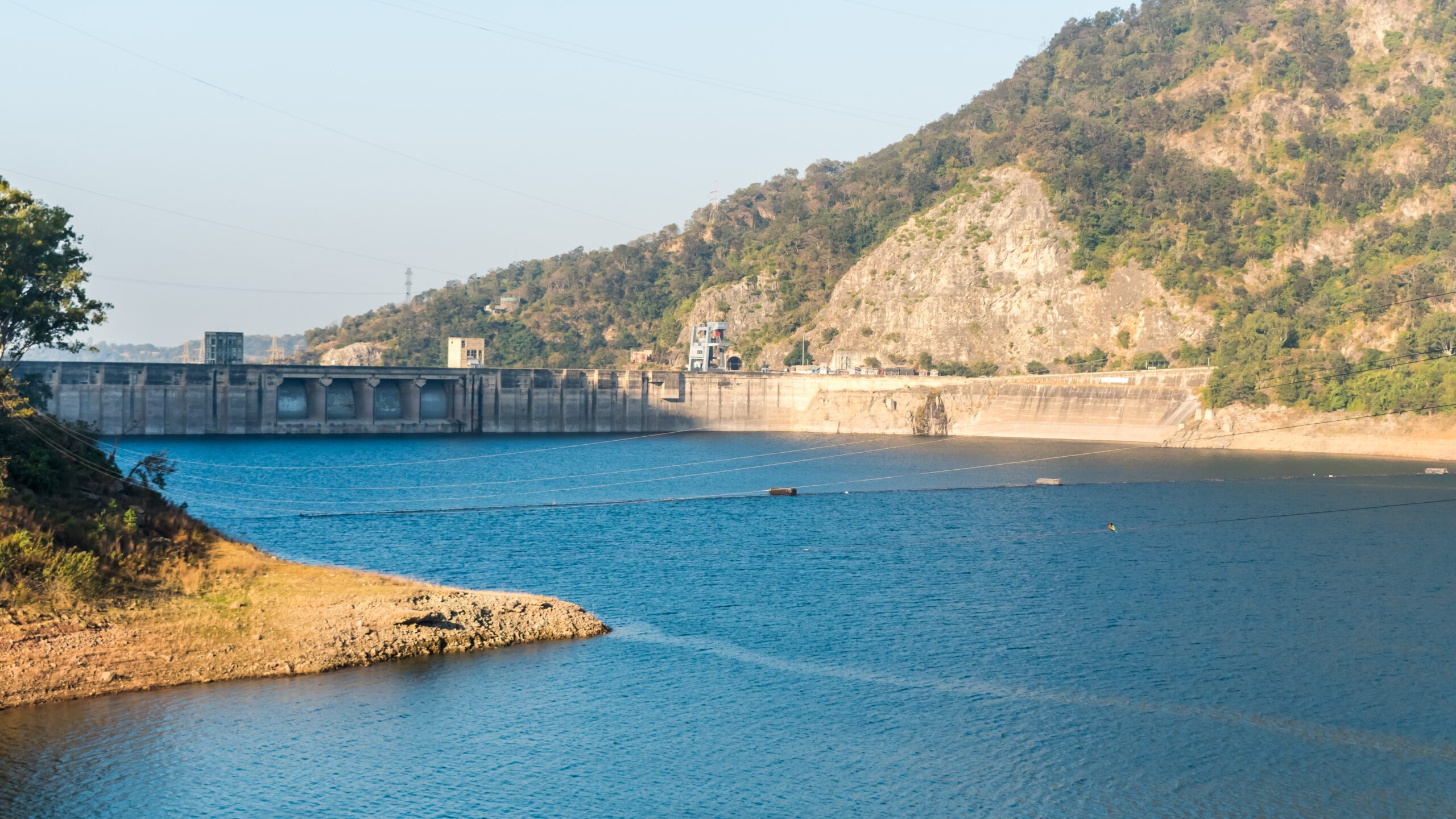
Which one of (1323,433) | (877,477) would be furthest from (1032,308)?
(877,477)

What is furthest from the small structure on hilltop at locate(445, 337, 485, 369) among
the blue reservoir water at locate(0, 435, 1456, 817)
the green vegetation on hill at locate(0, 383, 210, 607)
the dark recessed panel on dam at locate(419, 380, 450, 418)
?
the green vegetation on hill at locate(0, 383, 210, 607)

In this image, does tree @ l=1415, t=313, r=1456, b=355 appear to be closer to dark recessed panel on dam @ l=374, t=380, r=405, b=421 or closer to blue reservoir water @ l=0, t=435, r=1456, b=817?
blue reservoir water @ l=0, t=435, r=1456, b=817

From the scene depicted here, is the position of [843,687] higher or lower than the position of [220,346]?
lower

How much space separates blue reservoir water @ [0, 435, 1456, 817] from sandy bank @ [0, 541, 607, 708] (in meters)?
1.03

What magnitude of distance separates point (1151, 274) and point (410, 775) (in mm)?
169060

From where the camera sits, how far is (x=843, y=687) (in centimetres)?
4234

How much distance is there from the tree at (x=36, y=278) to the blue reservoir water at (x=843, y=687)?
15.7 metres

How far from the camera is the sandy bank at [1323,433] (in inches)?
5157

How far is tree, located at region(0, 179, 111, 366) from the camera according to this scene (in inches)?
2181

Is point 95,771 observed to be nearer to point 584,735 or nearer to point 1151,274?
point 584,735

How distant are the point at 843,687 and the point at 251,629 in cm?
1982

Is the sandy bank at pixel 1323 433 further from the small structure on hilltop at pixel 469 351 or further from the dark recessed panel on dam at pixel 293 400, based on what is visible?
the dark recessed panel on dam at pixel 293 400

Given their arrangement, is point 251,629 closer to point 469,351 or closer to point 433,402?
point 433,402

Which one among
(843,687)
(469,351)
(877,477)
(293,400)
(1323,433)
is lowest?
(843,687)
